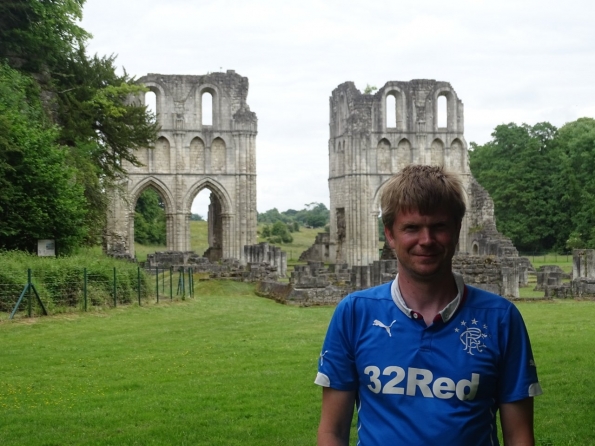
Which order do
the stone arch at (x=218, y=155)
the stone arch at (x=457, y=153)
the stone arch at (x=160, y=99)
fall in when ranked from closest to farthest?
1. the stone arch at (x=160, y=99)
2. the stone arch at (x=218, y=155)
3. the stone arch at (x=457, y=153)

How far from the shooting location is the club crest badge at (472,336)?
3.00 meters

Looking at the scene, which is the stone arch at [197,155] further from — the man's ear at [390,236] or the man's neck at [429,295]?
the man's neck at [429,295]

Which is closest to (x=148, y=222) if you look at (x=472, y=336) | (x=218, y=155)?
(x=218, y=155)

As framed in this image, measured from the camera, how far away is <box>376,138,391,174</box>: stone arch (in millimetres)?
50406

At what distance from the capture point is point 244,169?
157 feet

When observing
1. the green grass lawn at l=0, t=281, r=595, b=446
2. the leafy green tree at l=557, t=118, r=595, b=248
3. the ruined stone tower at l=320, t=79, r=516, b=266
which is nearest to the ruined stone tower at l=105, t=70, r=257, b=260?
the ruined stone tower at l=320, t=79, r=516, b=266

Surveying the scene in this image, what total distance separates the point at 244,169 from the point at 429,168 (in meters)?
45.0

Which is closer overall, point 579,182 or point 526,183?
point 579,182

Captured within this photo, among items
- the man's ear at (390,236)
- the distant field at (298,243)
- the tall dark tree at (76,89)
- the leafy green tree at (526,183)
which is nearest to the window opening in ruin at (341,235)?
the distant field at (298,243)

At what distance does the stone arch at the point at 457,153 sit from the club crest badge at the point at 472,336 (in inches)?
1904

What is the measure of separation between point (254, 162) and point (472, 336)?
1795 inches

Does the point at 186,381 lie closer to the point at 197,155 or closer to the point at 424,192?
the point at 424,192

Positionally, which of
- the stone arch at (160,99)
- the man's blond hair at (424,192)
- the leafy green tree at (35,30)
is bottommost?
the man's blond hair at (424,192)

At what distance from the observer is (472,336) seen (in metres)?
3.03
